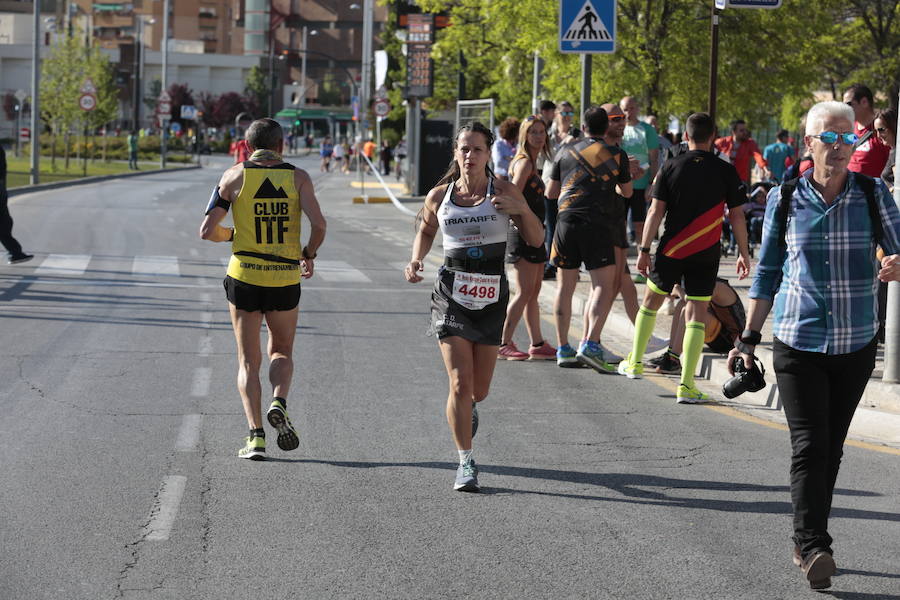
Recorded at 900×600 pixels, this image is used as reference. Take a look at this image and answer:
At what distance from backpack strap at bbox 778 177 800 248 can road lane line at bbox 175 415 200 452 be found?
3.72m

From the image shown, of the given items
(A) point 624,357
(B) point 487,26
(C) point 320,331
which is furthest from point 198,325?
(B) point 487,26

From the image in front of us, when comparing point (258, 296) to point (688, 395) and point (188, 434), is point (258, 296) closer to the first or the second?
point (188, 434)

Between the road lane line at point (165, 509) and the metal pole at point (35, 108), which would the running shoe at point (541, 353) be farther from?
the metal pole at point (35, 108)

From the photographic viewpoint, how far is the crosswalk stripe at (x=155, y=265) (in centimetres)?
1839

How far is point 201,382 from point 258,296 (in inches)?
100.0

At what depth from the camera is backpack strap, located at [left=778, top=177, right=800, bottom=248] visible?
226 inches

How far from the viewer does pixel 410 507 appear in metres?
6.73

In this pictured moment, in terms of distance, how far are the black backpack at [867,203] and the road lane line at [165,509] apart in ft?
9.70

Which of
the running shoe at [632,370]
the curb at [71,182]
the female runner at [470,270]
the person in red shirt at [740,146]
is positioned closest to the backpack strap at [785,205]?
the female runner at [470,270]

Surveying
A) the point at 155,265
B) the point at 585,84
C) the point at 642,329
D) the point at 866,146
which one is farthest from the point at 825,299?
the point at 155,265

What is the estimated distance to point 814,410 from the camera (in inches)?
223

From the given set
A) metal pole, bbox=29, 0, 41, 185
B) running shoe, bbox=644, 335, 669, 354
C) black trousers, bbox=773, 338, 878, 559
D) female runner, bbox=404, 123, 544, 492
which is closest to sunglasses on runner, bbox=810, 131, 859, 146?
black trousers, bbox=773, 338, 878, 559

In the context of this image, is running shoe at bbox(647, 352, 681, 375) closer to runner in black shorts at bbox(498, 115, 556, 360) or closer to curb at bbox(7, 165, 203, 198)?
runner in black shorts at bbox(498, 115, 556, 360)

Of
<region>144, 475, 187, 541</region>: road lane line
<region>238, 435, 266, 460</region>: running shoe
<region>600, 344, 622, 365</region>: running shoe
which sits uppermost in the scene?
<region>600, 344, 622, 365</region>: running shoe
